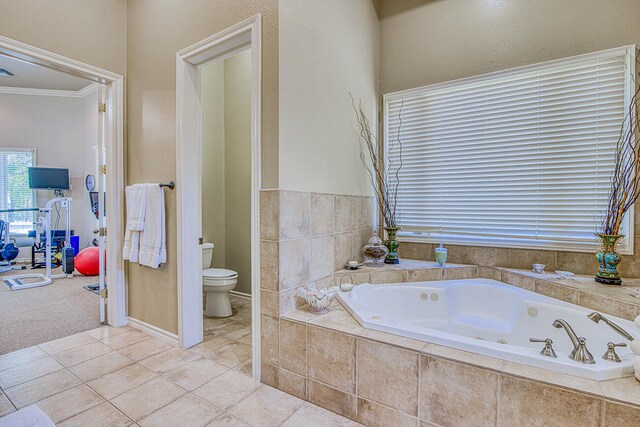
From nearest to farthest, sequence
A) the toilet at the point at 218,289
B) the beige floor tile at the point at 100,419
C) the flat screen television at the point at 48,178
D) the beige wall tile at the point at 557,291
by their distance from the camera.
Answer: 1. the beige floor tile at the point at 100,419
2. the beige wall tile at the point at 557,291
3. the toilet at the point at 218,289
4. the flat screen television at the point at 48,178

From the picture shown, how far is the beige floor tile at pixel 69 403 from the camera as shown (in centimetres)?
169

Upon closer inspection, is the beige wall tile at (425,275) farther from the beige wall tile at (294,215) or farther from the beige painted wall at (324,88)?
the beige wall tile at (294,215)

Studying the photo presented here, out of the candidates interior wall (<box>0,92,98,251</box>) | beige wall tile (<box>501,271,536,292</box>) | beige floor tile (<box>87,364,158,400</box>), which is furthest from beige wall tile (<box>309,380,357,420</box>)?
interior wall (<box>0,92,98,251</box>)

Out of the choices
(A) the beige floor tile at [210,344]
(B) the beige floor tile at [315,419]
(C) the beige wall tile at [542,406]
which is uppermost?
(C) the beige wall tile at [542,406]

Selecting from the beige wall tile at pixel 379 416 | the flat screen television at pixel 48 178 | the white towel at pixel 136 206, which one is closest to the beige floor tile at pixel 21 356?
the white towel at pixel 136 206

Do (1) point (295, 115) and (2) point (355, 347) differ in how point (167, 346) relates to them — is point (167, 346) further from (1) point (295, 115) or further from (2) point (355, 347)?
(1) point (295, 115)

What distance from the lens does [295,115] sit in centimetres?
204

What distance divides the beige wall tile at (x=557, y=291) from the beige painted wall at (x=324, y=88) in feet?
5.25

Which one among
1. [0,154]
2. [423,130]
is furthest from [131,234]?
[0,154]

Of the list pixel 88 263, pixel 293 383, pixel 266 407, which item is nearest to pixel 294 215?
pixel 293 383

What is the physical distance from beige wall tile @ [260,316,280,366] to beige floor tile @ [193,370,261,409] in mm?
183

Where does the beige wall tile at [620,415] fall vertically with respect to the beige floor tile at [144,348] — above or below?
above

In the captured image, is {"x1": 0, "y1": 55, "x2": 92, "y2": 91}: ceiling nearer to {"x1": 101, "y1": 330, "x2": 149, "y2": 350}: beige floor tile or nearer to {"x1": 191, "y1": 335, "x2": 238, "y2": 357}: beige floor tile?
{"x1": 101, "y1": 330, "x2": 149, "y2": 350}: beige floor tile

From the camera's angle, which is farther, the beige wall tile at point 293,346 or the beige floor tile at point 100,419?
the beige wall tile at point 293,346
